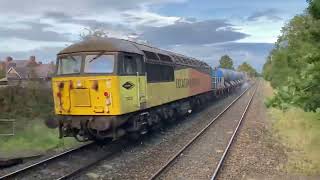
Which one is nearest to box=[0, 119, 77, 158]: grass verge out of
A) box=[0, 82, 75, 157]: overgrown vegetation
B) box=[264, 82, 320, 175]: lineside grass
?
box=[0, 82, 75, 157]: overgrown vegetation

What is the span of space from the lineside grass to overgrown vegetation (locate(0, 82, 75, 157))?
24.2 ft

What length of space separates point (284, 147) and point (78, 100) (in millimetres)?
6755

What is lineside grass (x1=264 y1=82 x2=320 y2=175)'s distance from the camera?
→ 12.9 metres

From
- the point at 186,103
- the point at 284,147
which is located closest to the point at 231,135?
the point at 284,147

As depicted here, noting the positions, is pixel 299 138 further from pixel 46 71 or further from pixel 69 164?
pixel 46 71

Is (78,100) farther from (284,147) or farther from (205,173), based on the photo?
(284,147)

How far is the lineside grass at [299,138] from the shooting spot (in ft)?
42.3

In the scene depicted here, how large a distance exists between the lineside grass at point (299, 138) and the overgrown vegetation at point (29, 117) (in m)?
7.39

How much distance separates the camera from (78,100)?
1459cm

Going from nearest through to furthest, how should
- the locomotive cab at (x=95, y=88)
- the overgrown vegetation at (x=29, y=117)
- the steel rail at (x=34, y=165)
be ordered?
the steel rail at (x=34, y=165), the locomotive cab at (x=95, y=88), the overgrown vegetation at (x=29, y=117)

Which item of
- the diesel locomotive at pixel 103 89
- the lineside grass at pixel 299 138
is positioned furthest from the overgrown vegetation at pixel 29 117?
the lineside grass at pixel 299 138

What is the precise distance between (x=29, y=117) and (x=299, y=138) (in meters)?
11.9

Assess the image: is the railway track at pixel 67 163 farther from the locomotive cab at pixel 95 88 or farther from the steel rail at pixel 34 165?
the locomotive cab at pixel 95 88

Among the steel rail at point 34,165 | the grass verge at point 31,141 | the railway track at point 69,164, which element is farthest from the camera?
the grass verge at point 31,141
